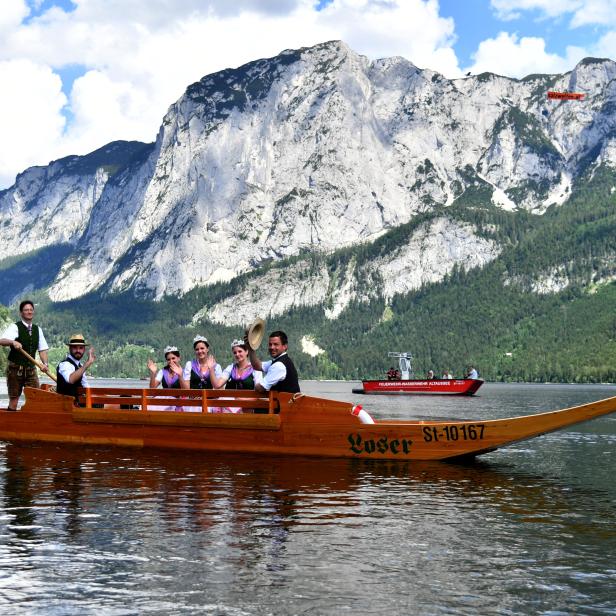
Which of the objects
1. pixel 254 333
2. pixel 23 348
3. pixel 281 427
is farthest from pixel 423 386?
pixel 254 333


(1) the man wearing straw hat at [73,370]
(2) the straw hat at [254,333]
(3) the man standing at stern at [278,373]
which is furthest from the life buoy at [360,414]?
(1) the man wearing straw hat at [73,370]

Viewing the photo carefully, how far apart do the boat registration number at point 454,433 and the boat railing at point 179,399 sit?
4.25 m

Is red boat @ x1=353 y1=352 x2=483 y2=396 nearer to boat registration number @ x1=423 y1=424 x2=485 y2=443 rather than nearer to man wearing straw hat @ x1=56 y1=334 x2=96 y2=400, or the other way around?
man wearing straw hat @ x1=56 y1=334 x2=96 y2=400

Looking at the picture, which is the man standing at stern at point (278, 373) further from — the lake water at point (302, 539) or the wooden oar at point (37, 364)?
the wooden oar at point (37, 364)

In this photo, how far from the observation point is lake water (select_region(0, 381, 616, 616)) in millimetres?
10734

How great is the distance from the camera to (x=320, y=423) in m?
24.0

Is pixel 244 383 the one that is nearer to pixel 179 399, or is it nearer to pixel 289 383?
pixel 289 383

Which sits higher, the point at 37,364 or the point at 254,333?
the point at 254,333

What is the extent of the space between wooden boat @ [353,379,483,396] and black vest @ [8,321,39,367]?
325 ft

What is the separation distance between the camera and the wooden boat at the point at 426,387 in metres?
123

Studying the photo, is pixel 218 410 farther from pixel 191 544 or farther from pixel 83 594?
pixel 83 594

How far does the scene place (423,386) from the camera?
425 feet

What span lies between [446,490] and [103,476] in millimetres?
8415

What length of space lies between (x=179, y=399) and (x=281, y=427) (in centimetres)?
351
